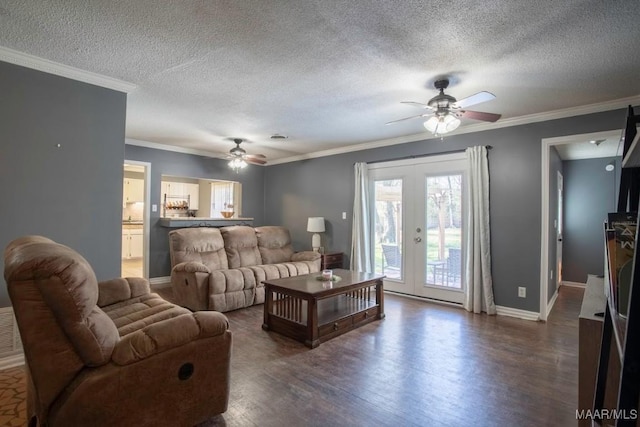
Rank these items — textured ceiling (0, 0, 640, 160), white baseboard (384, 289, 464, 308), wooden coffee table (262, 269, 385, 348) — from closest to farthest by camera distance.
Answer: textured ceiling (0, 0, 640, 160)
wooden coffee table (262, 269, 385, 348)
white baseboard (384, 289, 464, 308)

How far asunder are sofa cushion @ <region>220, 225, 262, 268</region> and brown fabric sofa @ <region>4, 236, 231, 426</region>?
3.24 meters

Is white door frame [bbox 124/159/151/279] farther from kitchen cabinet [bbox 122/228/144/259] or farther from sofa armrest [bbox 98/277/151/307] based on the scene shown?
kitchen cabinet [bbox 122/228/144/259]

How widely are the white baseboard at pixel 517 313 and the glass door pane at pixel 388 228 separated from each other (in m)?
1.44

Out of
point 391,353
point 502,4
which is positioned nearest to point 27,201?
point 391,353

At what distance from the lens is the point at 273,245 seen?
5.69 meters

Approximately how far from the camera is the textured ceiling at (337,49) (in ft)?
6.34

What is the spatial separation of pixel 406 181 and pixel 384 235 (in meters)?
0.96

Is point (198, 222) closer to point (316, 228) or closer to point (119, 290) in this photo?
point (316, 228)

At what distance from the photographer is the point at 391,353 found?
9.56ft

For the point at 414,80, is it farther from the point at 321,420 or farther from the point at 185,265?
the point at 185,265

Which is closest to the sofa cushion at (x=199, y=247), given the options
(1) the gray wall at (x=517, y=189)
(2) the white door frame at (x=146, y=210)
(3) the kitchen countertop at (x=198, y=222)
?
(3) the kitchen countertop at (x=198, y=222)

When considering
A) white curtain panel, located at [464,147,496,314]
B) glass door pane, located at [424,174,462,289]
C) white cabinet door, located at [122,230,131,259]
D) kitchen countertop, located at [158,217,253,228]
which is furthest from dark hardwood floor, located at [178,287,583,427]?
white cabinet door, located at [122,230,131,259]

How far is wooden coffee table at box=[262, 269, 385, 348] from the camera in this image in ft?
10.2

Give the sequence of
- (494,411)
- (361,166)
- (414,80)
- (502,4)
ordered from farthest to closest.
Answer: (361,166) < (414,80) < (494,411) < (502,4)
